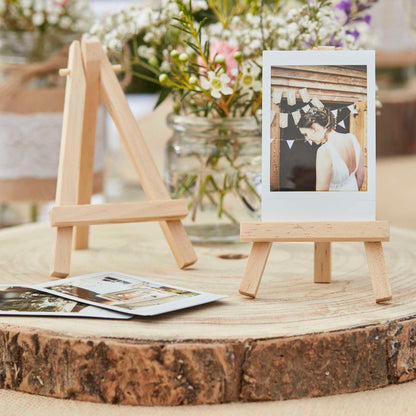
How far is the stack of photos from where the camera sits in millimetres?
985

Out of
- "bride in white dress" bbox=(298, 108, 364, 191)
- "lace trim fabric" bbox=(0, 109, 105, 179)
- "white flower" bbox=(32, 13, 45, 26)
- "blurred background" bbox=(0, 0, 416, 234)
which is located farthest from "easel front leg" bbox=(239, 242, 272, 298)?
"white flower" bbox=(32, 13, 45, 26)

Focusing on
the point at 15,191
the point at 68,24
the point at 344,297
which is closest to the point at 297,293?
the point at 344,297

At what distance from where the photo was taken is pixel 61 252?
1.14 m

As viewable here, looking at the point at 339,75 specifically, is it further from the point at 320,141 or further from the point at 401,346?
the point at 401,346

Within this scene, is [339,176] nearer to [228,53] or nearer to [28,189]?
[228,53]

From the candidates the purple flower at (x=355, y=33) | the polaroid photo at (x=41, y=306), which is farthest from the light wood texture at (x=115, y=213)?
the purple flower at (x=355, y=33)

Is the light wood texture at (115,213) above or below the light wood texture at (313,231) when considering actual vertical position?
above

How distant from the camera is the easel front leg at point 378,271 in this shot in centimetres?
104

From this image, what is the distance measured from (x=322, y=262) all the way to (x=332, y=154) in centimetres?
21

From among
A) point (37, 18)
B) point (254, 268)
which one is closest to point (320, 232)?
point (254, 268)

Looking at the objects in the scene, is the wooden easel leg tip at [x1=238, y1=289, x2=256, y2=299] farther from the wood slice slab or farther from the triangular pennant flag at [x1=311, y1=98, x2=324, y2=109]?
the triangular pennant flag at [x1=311, y1=98, x2=324, y2=109]

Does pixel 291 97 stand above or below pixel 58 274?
above

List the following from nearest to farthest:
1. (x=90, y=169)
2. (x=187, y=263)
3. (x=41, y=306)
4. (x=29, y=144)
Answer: (x=41, y=306) → (x=187, y=263) → (x=90, y=169) → (x=29, y=144)

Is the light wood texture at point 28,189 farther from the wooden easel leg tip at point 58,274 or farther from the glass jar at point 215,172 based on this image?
the wooden easel leg tip at point 58,274
